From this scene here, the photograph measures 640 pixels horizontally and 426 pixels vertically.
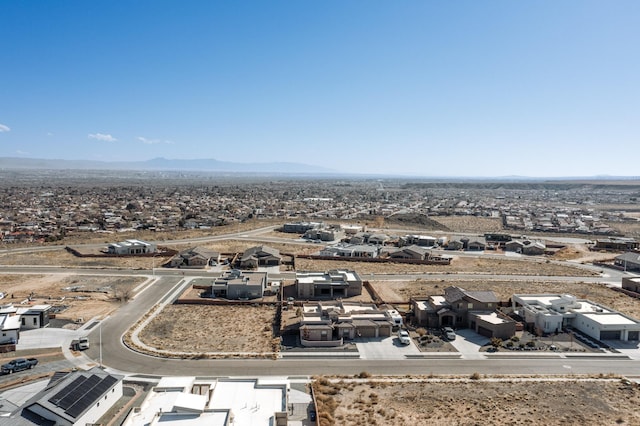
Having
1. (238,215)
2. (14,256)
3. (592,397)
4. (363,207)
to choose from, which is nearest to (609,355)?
(592,397)

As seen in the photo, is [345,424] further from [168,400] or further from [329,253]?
[329,253]

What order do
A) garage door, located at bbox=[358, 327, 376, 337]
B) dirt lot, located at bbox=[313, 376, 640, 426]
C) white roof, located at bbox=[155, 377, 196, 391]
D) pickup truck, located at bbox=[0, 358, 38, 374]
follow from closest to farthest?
dirt lot, located at bbox=[313, 376, 640, 426] < white roof, located at bbox=[155, 377, 196, 391] < pickup truck, located at bbox=[0, 358, 38, 374] < garage door, located at bbox=[358, 327, 376, 337]

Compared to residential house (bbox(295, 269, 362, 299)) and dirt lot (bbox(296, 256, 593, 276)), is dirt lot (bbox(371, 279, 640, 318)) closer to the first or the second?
residential house (bbox(295, 269, 362, 299))

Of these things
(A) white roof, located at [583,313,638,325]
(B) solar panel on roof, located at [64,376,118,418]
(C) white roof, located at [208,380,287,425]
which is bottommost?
(C) white roof, located at [208,380,287,425]

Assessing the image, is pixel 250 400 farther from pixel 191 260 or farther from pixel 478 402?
pixel 191 260

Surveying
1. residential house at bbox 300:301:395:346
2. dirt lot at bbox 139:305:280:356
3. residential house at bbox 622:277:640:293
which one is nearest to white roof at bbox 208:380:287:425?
dirt lot at bbox 139:305:280:356

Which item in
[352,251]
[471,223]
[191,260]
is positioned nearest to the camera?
[191,260]

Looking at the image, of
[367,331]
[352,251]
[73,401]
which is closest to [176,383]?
[73,401]
